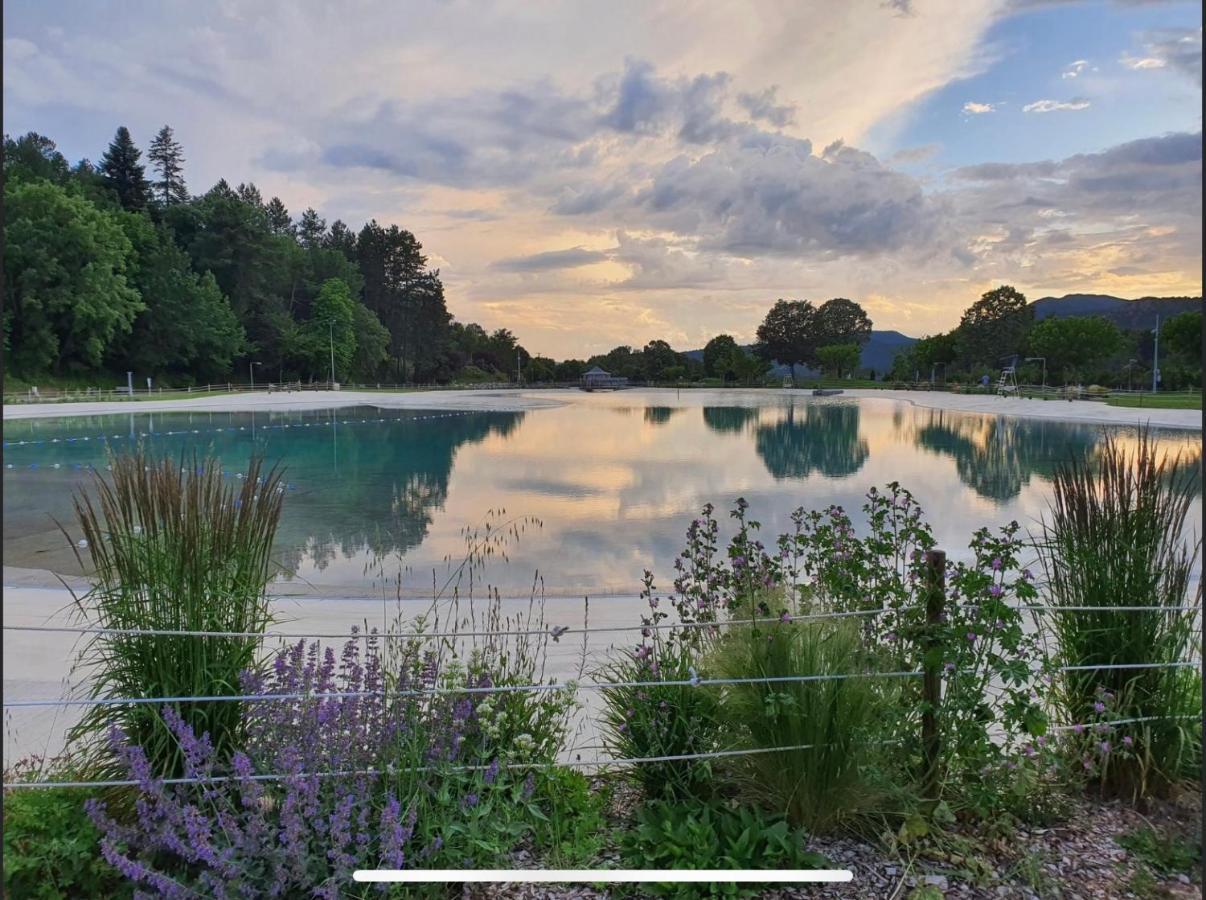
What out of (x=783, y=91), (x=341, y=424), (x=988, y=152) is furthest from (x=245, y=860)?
(x=341, y=424)

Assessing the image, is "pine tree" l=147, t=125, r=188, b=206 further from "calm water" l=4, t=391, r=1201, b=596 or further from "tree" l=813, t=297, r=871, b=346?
"tree" l=813, t=297, r=871, b=346

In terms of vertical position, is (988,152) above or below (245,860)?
above

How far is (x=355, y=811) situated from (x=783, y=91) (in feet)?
9.32

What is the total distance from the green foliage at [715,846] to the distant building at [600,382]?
179 ft

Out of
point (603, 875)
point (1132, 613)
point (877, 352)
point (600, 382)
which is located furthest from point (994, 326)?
point (603, 875)

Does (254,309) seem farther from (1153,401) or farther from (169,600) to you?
(169,600)

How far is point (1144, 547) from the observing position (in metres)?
2.30

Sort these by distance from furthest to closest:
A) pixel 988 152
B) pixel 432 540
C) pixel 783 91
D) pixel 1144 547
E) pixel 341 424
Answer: pixel 341 424
pixel 432 540
pixel 988 152
pixel 783 91
pixel 1144 547

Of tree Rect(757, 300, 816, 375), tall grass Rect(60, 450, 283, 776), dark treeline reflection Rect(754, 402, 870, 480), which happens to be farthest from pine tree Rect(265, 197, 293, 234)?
tall grass Rect(60, 450, 283, 776)

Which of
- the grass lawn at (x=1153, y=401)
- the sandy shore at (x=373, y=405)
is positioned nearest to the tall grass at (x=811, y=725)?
the sandy shore at (x=373, y=405)

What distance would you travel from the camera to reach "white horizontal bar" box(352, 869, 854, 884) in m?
1.69

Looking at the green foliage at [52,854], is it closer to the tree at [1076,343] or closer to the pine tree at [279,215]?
the tree at [1076,343]

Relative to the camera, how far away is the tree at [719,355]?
61719 mm

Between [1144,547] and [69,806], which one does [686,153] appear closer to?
[1144,547]
